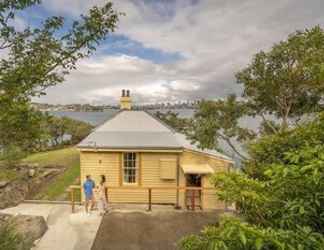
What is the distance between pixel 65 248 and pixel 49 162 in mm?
18003

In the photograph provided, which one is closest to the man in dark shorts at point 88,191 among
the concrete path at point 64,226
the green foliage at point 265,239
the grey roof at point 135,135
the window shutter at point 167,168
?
the concrete path at point 64,226

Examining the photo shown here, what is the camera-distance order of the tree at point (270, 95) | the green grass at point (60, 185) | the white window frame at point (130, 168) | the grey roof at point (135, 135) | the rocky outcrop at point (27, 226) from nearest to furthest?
the rocky outcrop at point (27, 226) → the tree at point (270, 95) → the grey roof at point (135, 135) → the white window frame at point (130, 168) → the green grass at point (60, 185)

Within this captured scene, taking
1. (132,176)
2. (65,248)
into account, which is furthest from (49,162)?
(65,248)

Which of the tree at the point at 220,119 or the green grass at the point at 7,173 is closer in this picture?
the green grass at the point at 7,173

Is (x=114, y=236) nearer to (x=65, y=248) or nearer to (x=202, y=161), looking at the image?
(x=65, y=248)

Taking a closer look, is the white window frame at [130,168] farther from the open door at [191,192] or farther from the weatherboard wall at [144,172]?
the open door at [191,192]

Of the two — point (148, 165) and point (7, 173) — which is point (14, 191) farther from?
point (7, 173)

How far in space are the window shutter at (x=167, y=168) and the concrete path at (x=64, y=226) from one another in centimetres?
378

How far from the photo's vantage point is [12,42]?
A: 4.62 m

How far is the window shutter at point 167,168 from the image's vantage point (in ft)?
45.5

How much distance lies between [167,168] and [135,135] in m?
2.48

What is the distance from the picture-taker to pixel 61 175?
22.0 m

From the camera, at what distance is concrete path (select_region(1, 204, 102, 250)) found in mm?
9117

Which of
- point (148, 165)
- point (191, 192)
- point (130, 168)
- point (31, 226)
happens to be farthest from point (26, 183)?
point (191, 192)
